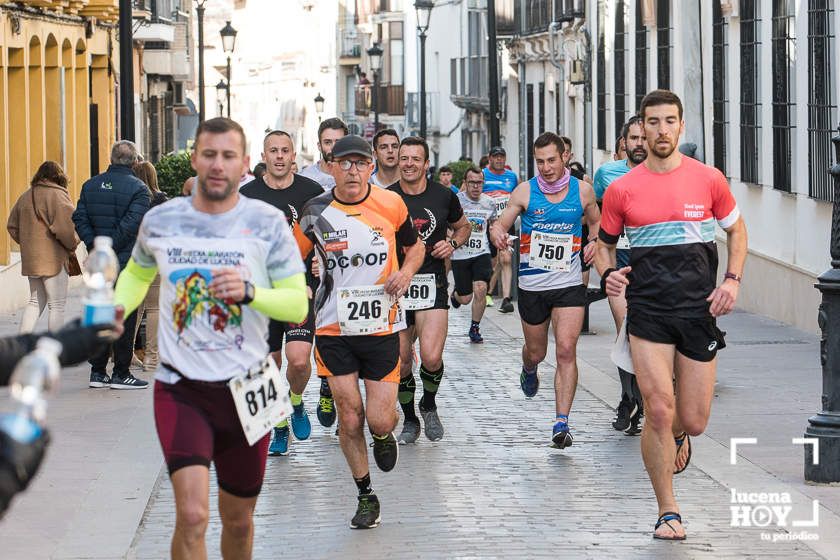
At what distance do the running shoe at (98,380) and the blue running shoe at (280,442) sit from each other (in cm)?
365

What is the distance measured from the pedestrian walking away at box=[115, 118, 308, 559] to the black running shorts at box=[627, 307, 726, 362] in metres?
2.33

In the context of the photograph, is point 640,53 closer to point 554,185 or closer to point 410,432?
point 554,185

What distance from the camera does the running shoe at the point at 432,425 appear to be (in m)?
11.3

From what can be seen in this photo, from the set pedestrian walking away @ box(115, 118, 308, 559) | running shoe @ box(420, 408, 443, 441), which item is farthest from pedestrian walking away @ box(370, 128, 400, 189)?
pedestrian walking away @ box(115, 118, 308, 559)

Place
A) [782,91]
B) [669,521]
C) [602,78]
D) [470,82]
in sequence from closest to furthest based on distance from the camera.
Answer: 1. [669,521]
2. [782,91]
3. [602,78]
4. [470,82]

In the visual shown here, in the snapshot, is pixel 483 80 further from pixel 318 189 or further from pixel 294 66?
pixel 294 66

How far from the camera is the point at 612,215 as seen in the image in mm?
8492

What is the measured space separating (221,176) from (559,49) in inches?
1319

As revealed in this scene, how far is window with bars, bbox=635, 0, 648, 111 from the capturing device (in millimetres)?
29328

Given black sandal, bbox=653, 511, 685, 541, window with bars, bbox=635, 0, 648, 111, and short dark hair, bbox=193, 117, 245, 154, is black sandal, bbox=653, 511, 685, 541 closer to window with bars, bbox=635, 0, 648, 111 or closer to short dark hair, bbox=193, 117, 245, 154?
short dark hair, bbox=193, 117, 245, 154

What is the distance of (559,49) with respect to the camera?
129 ft

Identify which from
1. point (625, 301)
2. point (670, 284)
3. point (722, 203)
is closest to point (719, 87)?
point (625, 301)

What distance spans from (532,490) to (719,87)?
15.3m

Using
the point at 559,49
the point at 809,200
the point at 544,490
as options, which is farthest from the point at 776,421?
the point at 559,49
